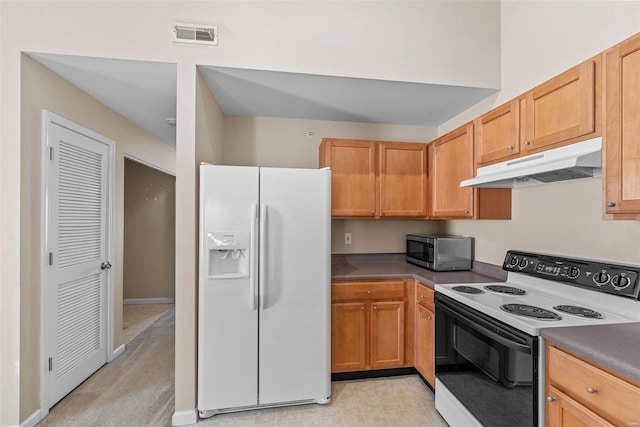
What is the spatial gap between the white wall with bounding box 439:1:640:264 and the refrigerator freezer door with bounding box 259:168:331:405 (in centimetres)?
142

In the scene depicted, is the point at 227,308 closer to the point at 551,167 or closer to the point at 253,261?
the point at 253,261

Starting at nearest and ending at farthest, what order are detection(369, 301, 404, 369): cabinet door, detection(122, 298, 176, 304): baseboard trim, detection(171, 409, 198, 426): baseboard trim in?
detection(171, 409, 198, 426): baseboard trim < detection(369, 301, 404, 369): cabinet door < detection(122, 298, 176, 304): baseboard trim

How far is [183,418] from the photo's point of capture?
201 cm

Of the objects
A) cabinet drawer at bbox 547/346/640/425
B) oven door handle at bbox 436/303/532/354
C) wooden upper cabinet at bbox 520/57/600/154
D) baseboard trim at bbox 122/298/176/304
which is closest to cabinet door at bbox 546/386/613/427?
cabinet drawer at bbox 547/346/640/425

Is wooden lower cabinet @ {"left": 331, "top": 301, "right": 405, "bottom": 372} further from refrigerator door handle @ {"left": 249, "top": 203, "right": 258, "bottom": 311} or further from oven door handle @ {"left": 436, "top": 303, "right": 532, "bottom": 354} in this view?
refrigerator door handle @ {"left": 249, "top": 203, "right": 258, "bottom": 311}

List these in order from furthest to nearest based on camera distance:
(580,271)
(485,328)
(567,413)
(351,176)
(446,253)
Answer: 1. (351,176)
2. (446,253)
3. (580,271)
4. (485,328)
5. (567,413)

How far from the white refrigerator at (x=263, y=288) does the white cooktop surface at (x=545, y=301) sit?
968 millimetres

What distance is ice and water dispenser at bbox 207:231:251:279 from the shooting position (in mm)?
2043

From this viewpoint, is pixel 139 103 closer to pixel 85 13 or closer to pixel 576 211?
pixel 85 13

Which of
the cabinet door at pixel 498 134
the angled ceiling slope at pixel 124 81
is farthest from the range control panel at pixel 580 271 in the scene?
the angled ceiling slope at pixel 124 81

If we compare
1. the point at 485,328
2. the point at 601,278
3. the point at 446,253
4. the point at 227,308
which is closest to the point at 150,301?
the point at 227,308

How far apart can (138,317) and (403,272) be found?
11.8ft

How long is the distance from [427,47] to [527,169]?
49.1 inches

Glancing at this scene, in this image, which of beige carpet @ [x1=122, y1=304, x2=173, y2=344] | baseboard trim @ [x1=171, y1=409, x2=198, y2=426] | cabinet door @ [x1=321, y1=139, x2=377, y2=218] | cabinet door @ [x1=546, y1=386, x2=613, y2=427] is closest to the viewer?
cabinet door @ [x1=546, y1=386, x2=613, y2=427]
